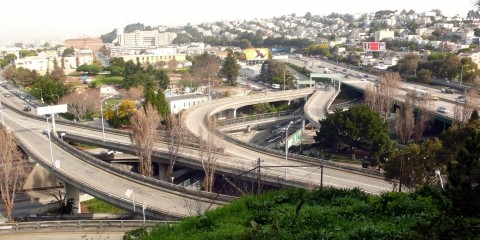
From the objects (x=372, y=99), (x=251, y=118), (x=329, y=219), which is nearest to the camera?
(x=329, y=219)

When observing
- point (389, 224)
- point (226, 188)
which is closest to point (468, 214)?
point (389, 224)

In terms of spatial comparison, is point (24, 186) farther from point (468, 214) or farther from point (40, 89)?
point (468, 214)

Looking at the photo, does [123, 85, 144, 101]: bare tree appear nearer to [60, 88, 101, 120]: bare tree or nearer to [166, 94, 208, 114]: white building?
[166, 94, 208, 114]: white building

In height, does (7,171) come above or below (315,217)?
below

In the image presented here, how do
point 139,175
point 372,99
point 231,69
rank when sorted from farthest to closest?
point 231,69, point 372,99, point 139,175

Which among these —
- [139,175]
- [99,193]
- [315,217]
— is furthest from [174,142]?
[315,217]

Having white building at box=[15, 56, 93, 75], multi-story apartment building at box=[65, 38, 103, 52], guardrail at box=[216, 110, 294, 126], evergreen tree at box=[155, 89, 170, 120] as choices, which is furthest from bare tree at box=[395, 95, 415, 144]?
multi-story apartment building at box=[65, 38, 103, 52]

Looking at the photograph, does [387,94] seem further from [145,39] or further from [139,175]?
[145,39]
